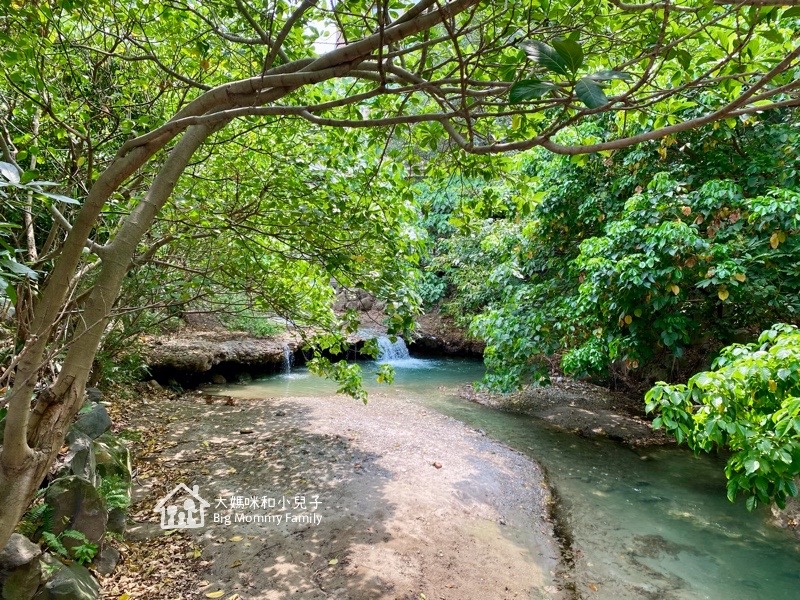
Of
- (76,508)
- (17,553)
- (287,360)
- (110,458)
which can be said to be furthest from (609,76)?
A: (287,360)

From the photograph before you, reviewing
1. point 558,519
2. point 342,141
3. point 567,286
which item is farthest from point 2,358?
point 567,286

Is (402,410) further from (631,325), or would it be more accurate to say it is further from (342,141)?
(342,141)

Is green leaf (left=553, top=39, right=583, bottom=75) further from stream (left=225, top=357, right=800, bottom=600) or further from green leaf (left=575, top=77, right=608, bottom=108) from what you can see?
stream (left=225, top=357, right=800, bottom=600)

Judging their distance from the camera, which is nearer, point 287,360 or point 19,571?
point 19,571

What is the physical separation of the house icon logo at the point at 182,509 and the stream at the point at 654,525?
311 centimetres

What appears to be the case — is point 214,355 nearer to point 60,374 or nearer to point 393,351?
point 393,351

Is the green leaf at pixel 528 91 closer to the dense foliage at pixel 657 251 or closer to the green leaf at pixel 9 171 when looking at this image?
the green leaf at pixel 9 171

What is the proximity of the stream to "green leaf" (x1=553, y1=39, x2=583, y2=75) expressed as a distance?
12.4ft

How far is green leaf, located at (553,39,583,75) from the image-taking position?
1122 mm

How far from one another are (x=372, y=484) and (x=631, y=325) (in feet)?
12.1

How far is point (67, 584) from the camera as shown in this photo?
100 inches

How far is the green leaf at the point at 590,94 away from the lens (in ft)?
3.59

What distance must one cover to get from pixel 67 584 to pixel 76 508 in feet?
1.72

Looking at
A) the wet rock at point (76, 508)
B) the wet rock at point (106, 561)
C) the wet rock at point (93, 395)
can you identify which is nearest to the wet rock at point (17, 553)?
the wet rock at point (76, 508)
